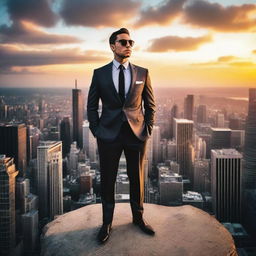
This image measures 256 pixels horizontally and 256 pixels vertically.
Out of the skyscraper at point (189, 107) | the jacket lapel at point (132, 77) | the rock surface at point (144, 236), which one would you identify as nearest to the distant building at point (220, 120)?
the skyscraper at point (189, 107)

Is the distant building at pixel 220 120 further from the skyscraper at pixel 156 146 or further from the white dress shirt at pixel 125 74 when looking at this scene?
the white dress shirt at pixel 125 74

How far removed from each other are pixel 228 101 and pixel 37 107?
11.1m

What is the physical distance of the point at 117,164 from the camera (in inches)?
77.5

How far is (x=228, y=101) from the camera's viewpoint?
53.5 feet

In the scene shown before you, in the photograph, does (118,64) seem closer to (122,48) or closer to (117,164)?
(122,48)

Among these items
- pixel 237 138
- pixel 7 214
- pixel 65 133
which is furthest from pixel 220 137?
pixel 7 214

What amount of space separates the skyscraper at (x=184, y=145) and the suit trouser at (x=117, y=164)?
1402 cm

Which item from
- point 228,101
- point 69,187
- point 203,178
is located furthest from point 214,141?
point 69,187

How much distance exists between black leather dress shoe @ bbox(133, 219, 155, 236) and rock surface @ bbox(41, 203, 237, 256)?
1.1 inches

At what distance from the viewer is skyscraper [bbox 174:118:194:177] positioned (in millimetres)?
16219

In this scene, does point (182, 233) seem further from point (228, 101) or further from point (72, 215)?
point (228, 101)

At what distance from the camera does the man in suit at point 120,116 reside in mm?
1845

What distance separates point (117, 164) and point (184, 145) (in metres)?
16.5

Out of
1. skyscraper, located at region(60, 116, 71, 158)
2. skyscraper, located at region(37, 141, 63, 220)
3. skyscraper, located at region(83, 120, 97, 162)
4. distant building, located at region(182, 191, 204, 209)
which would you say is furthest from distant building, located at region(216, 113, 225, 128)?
skyscraper, located at region(37, 141, 63, 220)
